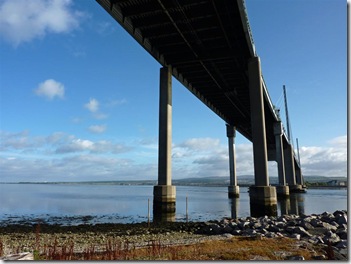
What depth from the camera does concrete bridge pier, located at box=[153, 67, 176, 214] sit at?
102ft

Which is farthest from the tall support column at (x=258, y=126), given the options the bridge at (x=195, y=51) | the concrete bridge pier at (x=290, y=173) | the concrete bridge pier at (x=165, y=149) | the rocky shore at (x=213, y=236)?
the concrete bridge pier at (x=290, y=173)

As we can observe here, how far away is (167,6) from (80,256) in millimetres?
24515

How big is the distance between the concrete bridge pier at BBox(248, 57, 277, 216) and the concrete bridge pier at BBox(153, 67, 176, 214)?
868 cm

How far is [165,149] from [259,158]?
10446 mm

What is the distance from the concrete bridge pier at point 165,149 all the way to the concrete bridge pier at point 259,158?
868 cm

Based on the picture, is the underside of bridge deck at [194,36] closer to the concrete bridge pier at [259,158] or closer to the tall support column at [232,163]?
the concrete bridge pier at [259,158]

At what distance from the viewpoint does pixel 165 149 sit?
110 feet

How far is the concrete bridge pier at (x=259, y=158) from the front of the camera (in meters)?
29.0

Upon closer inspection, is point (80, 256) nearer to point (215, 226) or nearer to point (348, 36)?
point (215, 226)

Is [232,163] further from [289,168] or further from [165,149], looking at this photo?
[165,149]

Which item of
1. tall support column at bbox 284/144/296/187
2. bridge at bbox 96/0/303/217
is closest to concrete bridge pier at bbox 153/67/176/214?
bridge at bbox 96/0/303/217

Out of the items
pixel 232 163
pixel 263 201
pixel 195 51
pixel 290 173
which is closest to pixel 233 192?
pixel 232 163

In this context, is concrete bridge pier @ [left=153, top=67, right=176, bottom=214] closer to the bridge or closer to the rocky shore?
the bridge

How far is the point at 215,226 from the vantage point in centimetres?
1563
